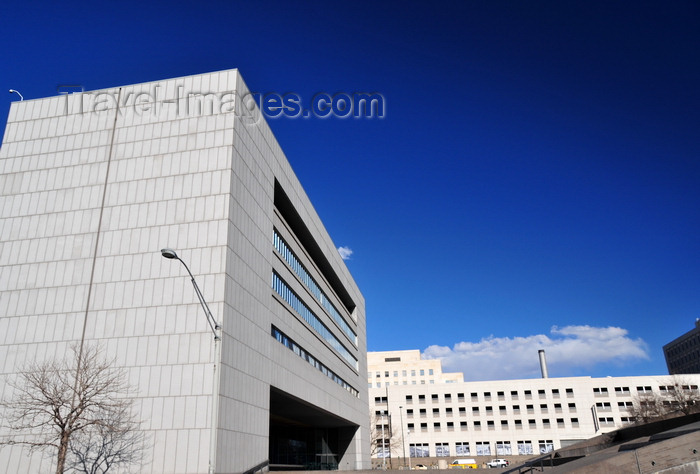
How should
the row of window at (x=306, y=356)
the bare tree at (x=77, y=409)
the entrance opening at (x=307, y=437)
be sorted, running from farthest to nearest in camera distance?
the entrance opening at (x=307, y=437)
the row of window at (x=306, y=356)
the bare tree at (x=77, y=409)

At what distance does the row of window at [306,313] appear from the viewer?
3884cm

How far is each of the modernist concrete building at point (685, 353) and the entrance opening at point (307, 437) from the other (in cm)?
12494

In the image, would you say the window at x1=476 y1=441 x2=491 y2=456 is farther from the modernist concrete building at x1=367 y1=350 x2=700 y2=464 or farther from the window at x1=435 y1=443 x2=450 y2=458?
the window at x1=435 y1=443 x2=450 y2=458

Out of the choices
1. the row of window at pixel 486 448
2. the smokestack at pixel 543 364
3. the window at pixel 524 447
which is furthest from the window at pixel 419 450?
the smokestack at pixel 543 364

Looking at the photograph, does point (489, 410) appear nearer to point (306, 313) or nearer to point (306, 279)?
point (306, 279)

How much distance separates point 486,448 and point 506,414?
790 cm

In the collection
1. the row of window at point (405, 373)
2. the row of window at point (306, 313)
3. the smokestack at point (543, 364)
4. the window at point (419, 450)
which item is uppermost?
the row of window at point (405, 373)

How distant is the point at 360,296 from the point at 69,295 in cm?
4793

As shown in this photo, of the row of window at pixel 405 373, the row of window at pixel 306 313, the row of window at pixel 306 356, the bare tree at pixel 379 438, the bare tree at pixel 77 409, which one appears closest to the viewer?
the bare tree at pixel 77 409

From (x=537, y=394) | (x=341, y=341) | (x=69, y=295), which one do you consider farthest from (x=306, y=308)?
(x=537, y=394)

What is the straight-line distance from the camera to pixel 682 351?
521 feet

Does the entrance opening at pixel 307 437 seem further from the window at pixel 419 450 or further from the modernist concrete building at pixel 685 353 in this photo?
the modernist concrete building at pixel 685 353

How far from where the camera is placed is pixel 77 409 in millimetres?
26750

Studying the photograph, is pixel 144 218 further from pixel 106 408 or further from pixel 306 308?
pixel 306 308
